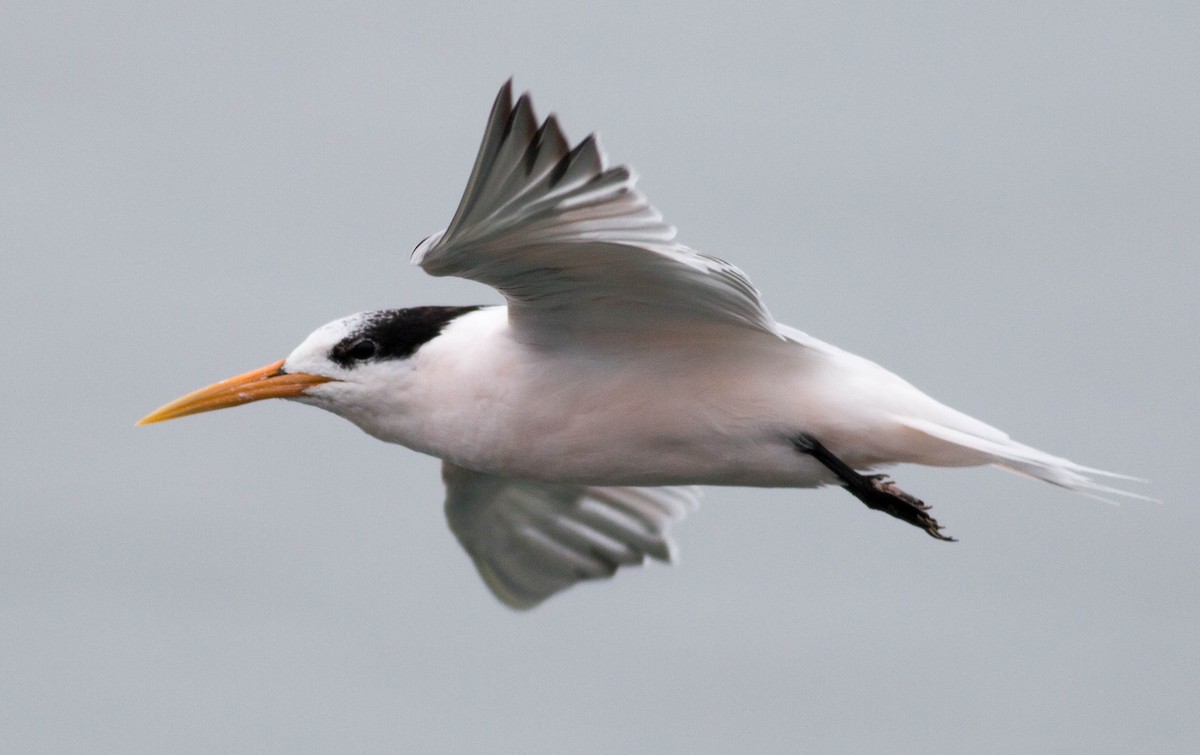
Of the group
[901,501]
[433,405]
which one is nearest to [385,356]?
[433,405]

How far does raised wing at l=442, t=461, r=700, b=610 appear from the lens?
7.76 metres

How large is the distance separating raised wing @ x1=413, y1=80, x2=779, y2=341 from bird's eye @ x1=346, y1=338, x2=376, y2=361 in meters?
0.60

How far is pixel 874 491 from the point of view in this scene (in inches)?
241

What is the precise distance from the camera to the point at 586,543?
803 centimetres

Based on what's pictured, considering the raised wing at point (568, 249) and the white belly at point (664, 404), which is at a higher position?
the raised wing at point (568, 249)

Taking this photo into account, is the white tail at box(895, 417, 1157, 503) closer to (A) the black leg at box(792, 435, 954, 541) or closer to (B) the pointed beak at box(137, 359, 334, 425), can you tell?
(A) the black leg at box(792, 435, 954, 541)

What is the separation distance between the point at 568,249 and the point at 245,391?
1.60 metres

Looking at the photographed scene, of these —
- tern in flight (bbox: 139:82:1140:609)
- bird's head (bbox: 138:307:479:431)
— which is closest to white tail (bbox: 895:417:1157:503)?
tern in flight (bbox: 139:82:1140:609)

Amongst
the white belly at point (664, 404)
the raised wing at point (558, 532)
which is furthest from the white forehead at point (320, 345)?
the raised wing at point (558, 532)

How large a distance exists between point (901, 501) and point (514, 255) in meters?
1.59

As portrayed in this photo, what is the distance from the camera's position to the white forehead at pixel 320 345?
641 centimetres

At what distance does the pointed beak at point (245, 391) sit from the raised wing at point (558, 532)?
51.6 inches

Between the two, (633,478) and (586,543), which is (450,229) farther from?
(586,543)

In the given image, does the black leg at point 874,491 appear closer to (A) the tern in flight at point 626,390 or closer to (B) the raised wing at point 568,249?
(A) the tern in flight at point 626,390
